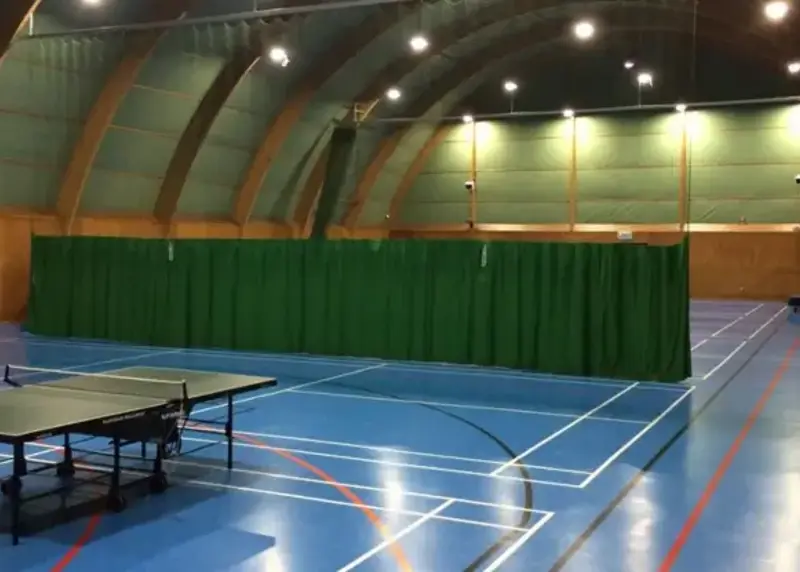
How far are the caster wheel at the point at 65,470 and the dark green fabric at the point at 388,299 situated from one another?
32.4 feet

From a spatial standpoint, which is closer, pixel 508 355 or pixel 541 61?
pixel 508 355

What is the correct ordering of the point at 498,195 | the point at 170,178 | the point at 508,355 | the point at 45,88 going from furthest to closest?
the point at 498,195 < the point at 170,178 < the point at 45,88 < the point at 508,355

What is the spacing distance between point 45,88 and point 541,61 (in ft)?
64.3

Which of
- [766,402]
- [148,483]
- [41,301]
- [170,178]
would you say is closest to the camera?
[148,483]

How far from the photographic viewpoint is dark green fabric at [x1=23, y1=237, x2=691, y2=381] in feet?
53.3

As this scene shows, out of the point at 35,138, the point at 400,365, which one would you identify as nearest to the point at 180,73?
the point at 35,138

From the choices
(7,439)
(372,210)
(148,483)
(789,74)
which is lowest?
(148,483)

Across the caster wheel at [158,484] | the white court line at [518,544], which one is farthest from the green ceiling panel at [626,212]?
the caster wheel at [158,484]

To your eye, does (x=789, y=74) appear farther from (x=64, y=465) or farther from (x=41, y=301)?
(x=64, y=465)

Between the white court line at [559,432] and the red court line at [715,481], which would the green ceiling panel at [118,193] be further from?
the red court line at [715,481]

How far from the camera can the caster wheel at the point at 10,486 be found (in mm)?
7148

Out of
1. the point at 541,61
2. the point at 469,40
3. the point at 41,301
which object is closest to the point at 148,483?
the point at 41,301

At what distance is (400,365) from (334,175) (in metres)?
19.1

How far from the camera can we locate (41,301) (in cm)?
2277
